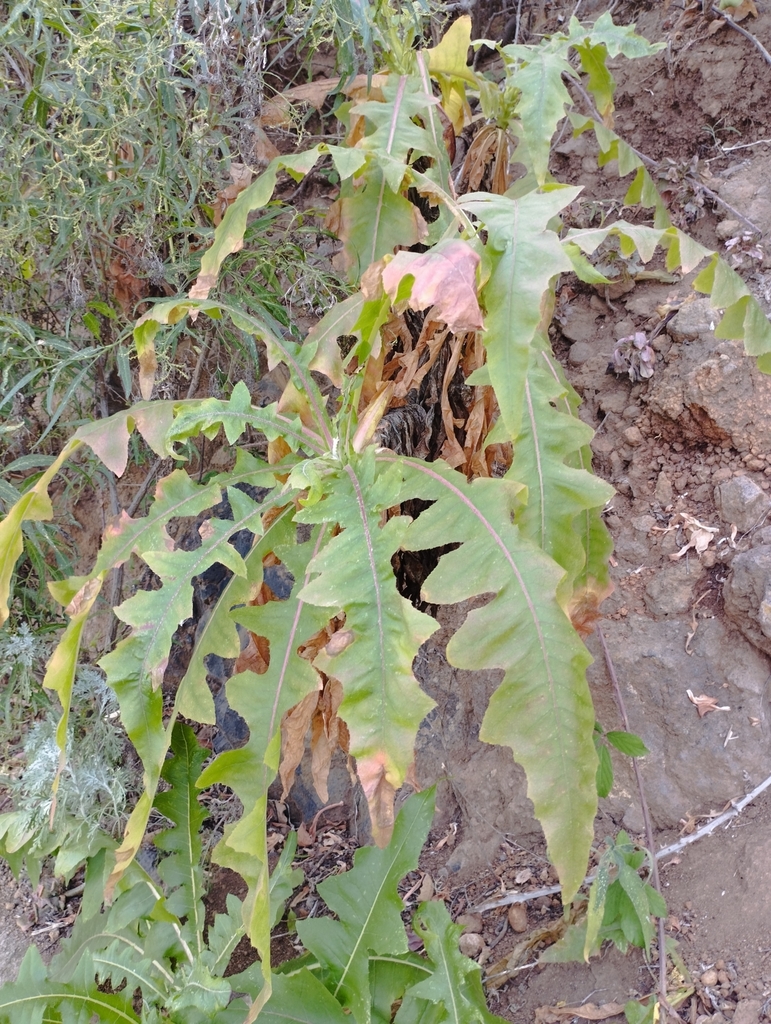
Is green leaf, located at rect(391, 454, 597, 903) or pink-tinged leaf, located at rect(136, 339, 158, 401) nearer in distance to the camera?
green leaf, located at rect(391, 454, 597, 903)

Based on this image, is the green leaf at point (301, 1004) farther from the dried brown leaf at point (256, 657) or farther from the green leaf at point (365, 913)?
the dried brown leaf at point (256, 657)

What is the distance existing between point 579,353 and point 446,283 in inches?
54.2

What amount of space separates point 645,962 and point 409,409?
1.37 metres

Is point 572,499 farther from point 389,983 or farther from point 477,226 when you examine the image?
point 389,983

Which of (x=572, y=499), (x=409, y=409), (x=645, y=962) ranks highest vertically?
(x=572, y=499)

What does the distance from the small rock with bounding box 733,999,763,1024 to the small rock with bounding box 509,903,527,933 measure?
47cm

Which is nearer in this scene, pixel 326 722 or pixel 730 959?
pixel 730 959

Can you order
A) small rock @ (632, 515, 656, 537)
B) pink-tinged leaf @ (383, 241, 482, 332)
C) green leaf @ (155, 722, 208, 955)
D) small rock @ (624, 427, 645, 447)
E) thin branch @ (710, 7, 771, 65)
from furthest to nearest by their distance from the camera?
thin branch @ (710, 7, 771, 65), small rock @ (624, 427, 645, 447), small rock @ (632, 515, 656, 537), green leaf @ (155, 722, 208, 955), pink-tinged leaf @ (383, 241, 482, 332)

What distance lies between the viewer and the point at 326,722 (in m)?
1.57

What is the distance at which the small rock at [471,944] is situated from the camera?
1.69m

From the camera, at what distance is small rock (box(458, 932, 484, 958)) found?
1688mm

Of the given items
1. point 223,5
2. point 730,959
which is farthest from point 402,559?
point 223,5

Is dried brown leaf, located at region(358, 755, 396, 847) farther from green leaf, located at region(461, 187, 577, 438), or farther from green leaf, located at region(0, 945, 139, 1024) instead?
green leaf, located at region(0, 945, 139, 1024)

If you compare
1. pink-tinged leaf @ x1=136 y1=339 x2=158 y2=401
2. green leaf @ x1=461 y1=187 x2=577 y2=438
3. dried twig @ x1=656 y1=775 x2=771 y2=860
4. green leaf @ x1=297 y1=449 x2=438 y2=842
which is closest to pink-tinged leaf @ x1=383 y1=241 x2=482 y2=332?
green leaf @ x1=461 y1=187 x2=577 y2=438
